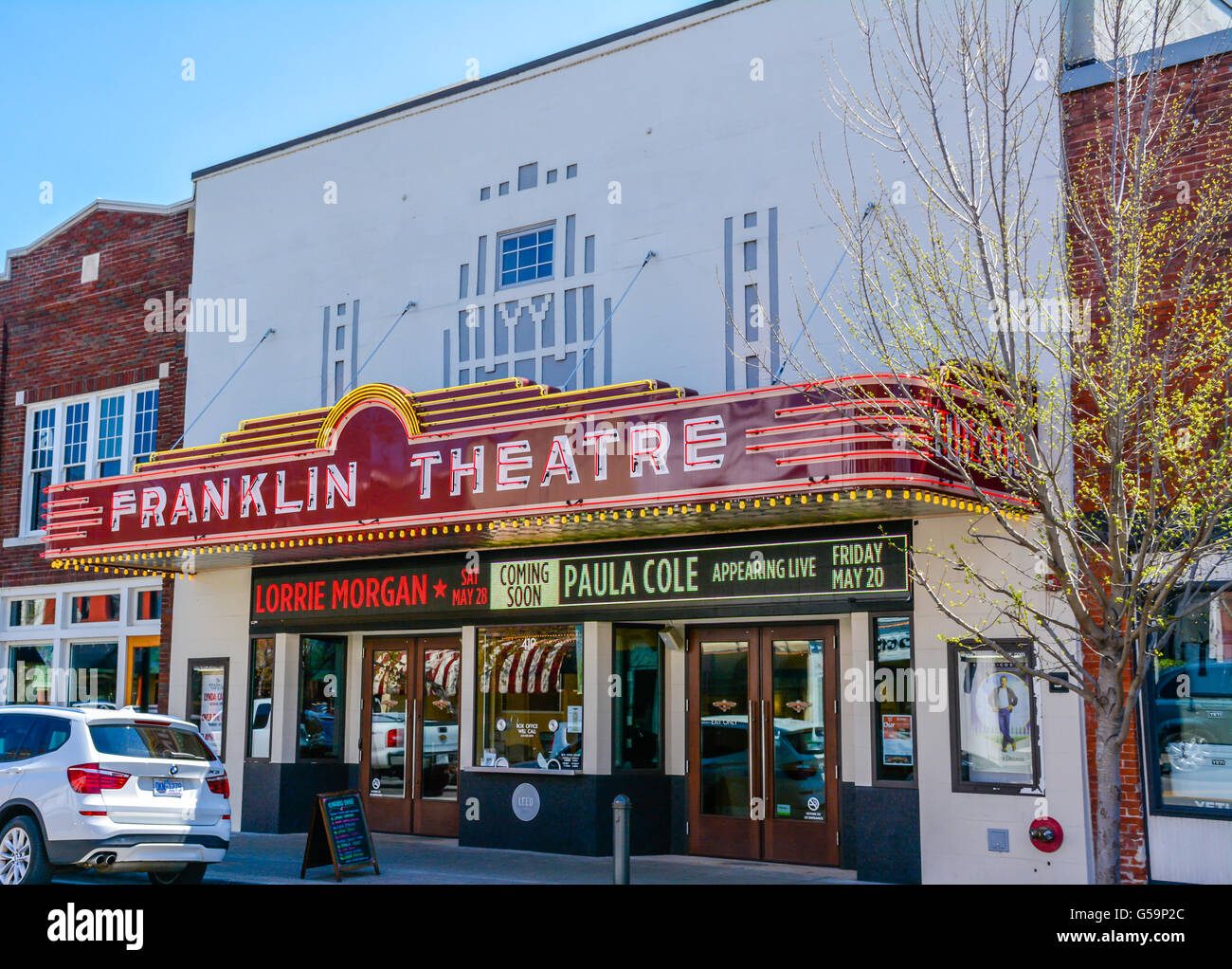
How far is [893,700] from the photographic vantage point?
1248 centimetres

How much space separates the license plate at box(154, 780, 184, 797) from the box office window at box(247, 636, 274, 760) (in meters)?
5.96

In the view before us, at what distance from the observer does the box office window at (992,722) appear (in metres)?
11.7

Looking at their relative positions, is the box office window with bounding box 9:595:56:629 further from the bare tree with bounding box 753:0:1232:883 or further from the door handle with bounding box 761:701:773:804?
the bare tree with bounding box 753:0:1232:883

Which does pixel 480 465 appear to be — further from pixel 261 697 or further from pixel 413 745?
pixel 261 697

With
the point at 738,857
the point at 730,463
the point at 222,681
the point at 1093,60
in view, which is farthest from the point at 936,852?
the point at 222,681

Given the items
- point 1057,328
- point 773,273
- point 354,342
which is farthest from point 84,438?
point 1057,328

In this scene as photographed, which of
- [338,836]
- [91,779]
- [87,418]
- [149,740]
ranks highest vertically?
[87,418]

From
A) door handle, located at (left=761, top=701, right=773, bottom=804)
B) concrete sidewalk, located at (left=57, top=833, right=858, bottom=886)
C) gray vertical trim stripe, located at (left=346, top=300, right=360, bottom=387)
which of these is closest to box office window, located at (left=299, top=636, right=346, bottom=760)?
concrete sidewalk, located at (left=57, top=833, right=858, bottom=886)

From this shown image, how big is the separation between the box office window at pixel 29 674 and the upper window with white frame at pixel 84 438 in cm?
197

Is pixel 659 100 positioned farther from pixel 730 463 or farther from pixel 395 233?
pixel 730 463

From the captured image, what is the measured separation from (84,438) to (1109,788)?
17113mm

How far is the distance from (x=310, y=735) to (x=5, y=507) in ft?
24.8

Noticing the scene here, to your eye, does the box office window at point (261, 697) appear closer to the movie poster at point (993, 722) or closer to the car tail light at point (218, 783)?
the car tail light at point (218, 783)

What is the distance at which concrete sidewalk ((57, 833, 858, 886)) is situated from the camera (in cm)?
1236
